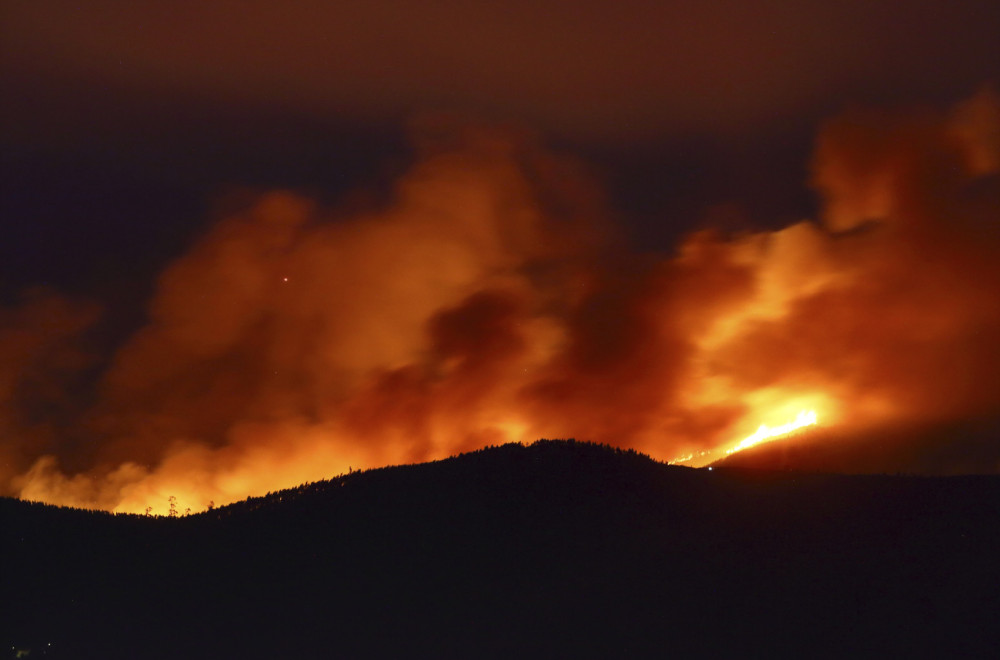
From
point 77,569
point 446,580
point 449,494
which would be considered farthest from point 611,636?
point 77,569

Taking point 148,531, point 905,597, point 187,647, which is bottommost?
point 905,597

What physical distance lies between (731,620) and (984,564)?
558 cm

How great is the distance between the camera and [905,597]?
17.9 metres

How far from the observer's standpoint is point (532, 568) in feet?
66.6

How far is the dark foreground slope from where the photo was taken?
17.6m

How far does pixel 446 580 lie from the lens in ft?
65.7

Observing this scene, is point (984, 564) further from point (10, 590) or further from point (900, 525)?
point (10, 590)

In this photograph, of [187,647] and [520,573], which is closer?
A: [187,647]

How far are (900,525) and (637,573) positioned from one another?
6.26 meters

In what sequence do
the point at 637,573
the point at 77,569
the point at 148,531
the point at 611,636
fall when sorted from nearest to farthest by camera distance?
the point at 611,636 → the point at 637,573 → the point at 77,569 → the point at 148,531

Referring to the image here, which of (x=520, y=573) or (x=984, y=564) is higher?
(x=520, y=573)

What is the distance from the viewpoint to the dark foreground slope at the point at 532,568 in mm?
17609

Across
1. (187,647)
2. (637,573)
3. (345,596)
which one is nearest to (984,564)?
(637,573)

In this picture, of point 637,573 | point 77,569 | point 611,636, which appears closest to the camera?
point 611,636
